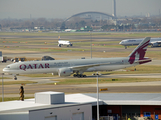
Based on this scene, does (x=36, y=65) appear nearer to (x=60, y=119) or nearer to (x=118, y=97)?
(x=118, y=97)

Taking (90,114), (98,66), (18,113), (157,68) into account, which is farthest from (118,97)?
(157,68)

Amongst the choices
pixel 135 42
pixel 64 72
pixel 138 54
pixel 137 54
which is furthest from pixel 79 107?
pixel 135 42

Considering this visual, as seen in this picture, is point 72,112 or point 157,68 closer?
point 72,112

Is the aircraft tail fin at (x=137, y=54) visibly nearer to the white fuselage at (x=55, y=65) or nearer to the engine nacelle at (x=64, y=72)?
the white fuselage at (x=55, y=65)

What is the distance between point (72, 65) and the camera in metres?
80.4

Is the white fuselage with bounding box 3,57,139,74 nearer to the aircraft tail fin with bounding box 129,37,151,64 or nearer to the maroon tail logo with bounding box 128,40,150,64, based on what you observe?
the maroon tail logo with bounding box 128,40,150,64

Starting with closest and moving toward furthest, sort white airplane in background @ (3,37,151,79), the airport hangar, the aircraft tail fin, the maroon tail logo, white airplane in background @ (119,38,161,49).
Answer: the airport hangar → white airplane in background @ (3,37,151,79) → the maroon tail logo → the aircraft tail fin → white airplane in background @ (119,38,161,49)

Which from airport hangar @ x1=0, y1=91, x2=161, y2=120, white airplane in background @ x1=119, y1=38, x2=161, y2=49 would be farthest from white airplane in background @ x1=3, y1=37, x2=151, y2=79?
white airplane in background @ x1=119, y1=38, x2=161, y2=49

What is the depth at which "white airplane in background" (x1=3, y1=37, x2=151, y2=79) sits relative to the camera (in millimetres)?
77331

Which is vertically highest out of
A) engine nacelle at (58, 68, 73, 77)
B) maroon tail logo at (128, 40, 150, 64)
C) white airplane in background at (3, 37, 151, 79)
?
maroon tail logo at (128, 40, 150, 64)

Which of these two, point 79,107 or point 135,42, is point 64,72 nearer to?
point 79,107

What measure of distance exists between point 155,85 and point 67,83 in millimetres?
18637

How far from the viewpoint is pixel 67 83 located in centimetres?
7188

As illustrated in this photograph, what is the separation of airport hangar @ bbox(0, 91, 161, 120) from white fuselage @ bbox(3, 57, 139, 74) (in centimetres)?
2988
